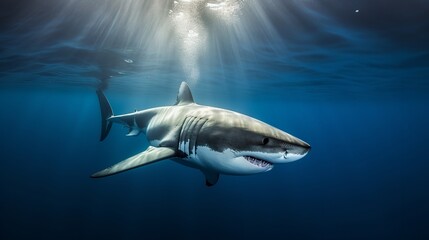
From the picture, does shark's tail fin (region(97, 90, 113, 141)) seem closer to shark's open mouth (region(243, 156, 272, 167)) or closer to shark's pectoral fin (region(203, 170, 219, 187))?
shark's pectoral fin (region(203, 170, 219, 187))

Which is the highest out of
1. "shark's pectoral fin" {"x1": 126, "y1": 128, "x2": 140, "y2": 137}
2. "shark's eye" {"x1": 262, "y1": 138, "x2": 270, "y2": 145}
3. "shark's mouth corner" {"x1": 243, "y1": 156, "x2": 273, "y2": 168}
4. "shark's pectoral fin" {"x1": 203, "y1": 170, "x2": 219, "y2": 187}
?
"shark's eye" {"x1": 262, "y1": 138, "x2": 270, "y2": 145}

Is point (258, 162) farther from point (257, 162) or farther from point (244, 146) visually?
point (244, 146)

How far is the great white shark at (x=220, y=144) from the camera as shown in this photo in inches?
124

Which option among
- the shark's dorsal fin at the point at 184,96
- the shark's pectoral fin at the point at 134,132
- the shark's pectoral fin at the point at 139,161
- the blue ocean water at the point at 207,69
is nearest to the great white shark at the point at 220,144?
the shark's pectoral fin at the point at 139,161

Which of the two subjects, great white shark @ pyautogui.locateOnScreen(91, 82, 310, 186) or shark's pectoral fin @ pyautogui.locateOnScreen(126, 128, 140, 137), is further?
shark's pectoral fin @ pyautogui.locateOnScreen(126, 128, 140, 137)

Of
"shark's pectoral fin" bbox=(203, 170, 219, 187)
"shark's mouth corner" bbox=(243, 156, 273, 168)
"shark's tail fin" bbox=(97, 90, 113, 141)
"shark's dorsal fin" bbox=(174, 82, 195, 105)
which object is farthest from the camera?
"shark's tail fin" bbox=(97, 90, 113, 141)

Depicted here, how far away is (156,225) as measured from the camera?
52.4ft

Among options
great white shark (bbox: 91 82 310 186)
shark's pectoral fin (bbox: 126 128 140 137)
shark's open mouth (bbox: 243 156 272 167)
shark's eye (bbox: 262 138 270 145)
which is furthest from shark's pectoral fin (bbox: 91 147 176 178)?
shark's pectoral fin (bbox: 126 128 140 137)

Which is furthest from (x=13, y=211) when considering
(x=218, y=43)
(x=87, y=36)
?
(x=218, y=43)

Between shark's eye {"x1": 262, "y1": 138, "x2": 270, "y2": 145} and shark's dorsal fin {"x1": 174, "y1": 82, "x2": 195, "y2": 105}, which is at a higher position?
shark's dorsal fin {"x1": 174, "y1": 82, "x2": 195, "y2": 105}

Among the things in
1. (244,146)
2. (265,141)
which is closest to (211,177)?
(244,146)

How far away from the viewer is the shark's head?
3.06 meters

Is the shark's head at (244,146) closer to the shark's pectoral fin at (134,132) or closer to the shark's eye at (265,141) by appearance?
the shark's eye at (265,141)

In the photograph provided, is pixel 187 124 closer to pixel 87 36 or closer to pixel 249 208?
pixel 87 36
